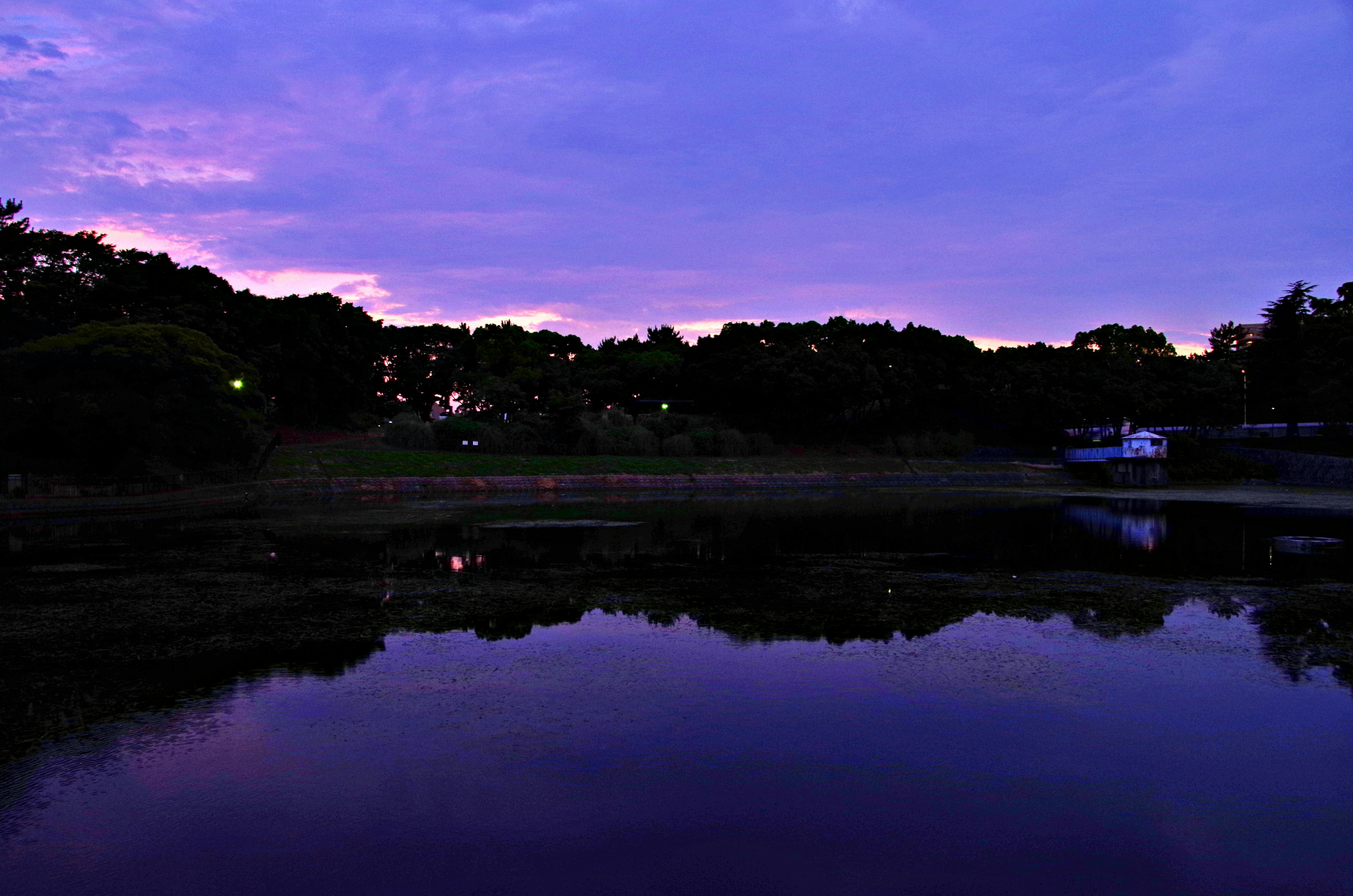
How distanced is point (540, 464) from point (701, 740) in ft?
167

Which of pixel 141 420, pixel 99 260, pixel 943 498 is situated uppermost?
pixel 99 260

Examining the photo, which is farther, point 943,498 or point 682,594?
point 943,498

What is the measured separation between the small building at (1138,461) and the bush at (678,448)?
29.1 metres

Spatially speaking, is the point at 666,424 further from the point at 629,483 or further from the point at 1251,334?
the point at 1251,334

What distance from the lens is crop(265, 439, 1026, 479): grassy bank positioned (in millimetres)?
52125

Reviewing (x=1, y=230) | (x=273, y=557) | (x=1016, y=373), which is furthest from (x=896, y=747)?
(x=1016, y=373)

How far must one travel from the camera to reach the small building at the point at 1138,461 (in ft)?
208

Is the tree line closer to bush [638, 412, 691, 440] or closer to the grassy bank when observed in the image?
bush [638, 412, 691, 440]

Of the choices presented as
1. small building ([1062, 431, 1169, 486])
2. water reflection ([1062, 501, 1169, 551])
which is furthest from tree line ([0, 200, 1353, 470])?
water reflection ([1062, 501, 1169, 551])

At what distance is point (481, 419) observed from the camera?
68.5 meters

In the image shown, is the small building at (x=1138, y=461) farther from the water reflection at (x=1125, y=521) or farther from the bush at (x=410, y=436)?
the bush at (x=410, y=436)

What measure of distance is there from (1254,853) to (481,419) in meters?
65.2

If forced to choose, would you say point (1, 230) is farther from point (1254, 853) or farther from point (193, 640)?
point (1254, 853)

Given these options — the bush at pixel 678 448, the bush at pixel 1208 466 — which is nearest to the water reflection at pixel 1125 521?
the bush at pixel 1208 466
